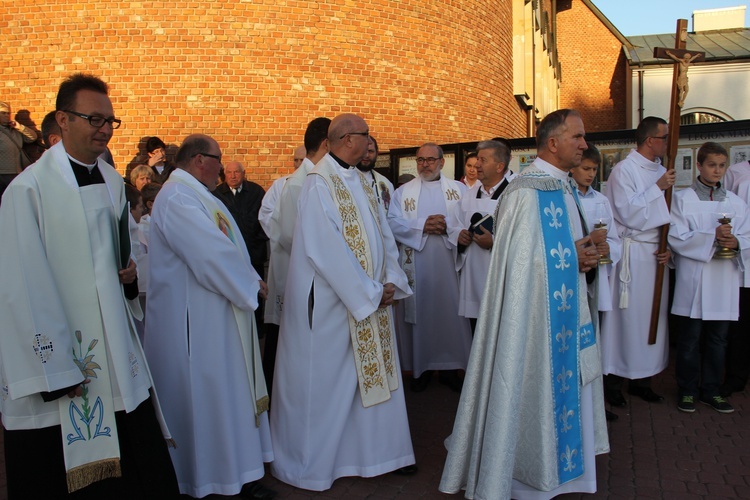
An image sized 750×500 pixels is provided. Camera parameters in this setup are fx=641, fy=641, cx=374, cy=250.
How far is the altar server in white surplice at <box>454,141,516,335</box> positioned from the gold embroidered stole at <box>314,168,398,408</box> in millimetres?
1482

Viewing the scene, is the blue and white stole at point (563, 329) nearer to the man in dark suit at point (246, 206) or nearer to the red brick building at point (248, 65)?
the man in dark suit at point (246, 206)

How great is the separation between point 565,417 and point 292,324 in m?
1.71

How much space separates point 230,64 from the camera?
9391 millimetres

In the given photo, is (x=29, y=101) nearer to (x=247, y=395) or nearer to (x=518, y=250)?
(x=247, y=395)

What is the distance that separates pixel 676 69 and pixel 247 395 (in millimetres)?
4256

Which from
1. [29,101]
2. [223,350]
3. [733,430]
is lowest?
[733,430]

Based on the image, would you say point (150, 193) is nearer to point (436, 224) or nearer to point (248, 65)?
point (436, 224)

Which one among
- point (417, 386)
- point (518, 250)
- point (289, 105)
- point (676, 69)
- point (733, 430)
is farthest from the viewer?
point (289, 105)

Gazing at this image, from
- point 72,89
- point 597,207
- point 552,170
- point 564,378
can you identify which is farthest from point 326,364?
point 597,207

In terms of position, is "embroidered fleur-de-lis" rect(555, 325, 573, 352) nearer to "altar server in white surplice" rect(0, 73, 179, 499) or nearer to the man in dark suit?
"altar server in white surplice" rect(0, 73, 179, 499)

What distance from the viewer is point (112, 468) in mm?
2984

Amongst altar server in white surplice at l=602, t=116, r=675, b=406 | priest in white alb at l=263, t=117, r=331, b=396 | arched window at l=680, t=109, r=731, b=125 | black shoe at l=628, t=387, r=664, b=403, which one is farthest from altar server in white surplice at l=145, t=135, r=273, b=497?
arched window at l=680, t=109, r=731, b=125

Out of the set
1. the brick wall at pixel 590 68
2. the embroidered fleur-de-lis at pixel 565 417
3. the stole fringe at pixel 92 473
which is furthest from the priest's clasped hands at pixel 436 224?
the brick wall at pixel 590 68

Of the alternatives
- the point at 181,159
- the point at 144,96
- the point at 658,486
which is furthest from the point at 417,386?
the point at 144,96
